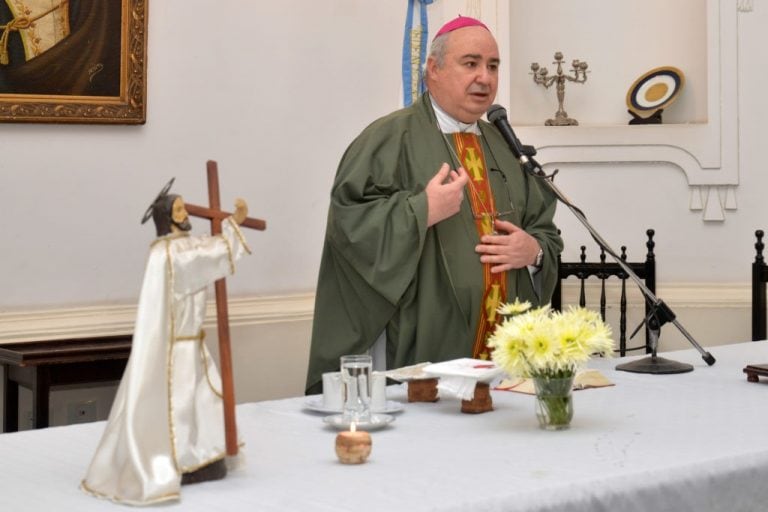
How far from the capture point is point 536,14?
578 cm

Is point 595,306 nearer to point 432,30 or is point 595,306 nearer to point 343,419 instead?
point 432,30

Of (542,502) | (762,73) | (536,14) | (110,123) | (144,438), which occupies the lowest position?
(542,502)

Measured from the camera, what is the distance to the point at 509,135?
3.29 m

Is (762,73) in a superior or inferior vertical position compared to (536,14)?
Answer: inferior

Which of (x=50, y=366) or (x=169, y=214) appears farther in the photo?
(x=50, y=366)

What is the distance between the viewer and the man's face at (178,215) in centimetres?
181

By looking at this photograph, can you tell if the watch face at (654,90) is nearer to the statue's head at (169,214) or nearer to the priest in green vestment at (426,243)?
the priest in green vestment at (426,243)

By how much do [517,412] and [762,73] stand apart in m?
3.60

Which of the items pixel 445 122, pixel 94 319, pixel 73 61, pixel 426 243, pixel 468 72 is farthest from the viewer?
pixel 94 319

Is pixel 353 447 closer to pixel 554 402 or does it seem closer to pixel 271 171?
pixel 554 402

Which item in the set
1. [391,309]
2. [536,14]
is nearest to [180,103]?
[391,309]

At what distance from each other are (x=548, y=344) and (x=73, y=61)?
9.18 ft

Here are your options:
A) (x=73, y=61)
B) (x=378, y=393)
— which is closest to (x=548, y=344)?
(x=378, y=393)

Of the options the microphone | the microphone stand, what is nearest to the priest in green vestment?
the microphone
